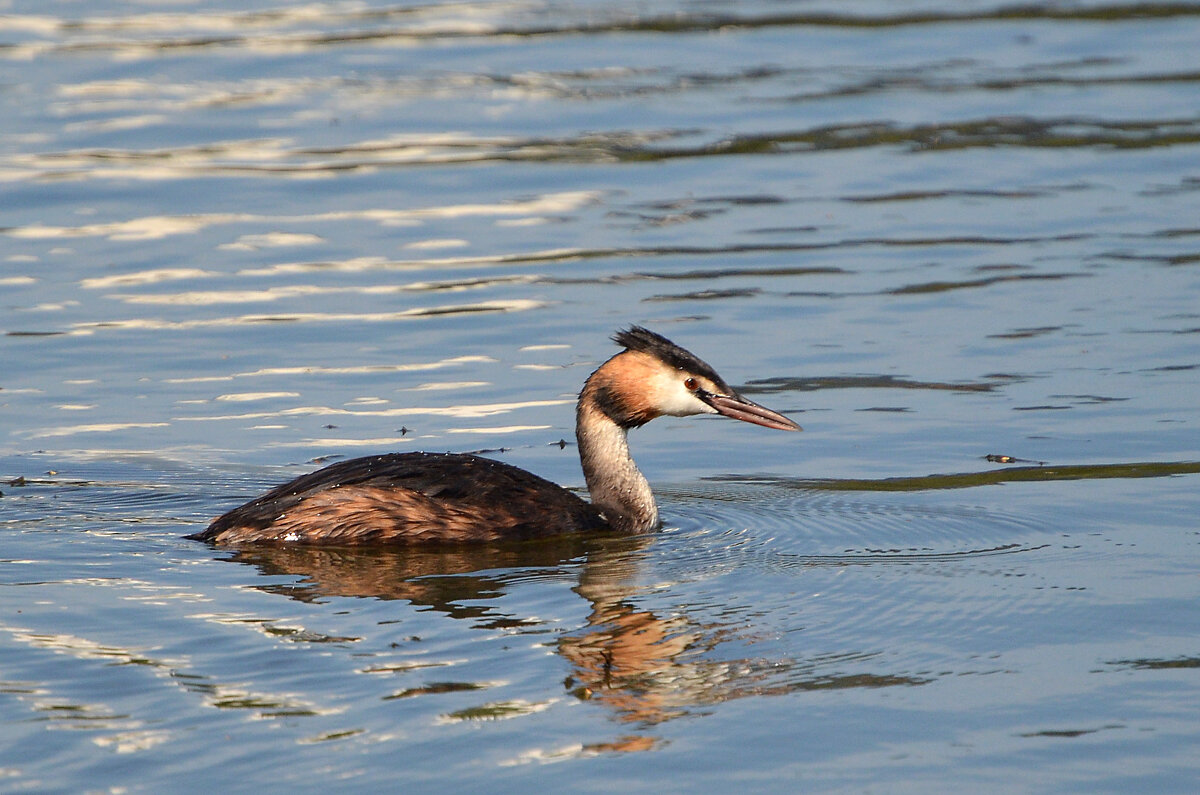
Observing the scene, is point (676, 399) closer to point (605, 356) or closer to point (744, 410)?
point (744, 410)

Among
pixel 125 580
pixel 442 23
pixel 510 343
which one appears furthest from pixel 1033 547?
pixel 442 23

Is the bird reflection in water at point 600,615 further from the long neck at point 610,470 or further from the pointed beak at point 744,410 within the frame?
the pointed beak at point 744,410

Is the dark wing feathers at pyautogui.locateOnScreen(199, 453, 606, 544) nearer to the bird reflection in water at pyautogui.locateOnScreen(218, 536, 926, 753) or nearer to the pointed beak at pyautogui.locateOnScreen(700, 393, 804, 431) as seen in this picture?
the bird reflection in water at pyautogui.locateOnScreen(218, 536, 926, 753)

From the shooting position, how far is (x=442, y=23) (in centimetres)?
2238

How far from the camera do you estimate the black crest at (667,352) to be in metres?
8.77

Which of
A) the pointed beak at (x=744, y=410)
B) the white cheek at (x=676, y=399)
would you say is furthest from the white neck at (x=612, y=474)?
the pointed beak at (x=744, y=410)

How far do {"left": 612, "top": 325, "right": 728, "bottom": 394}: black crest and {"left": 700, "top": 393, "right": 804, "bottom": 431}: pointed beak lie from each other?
73 mm

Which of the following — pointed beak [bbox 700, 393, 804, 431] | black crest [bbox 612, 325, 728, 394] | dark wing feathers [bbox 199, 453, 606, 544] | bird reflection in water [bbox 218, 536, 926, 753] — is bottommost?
bird reflection in water [bbox 218, 536, 926, 753]

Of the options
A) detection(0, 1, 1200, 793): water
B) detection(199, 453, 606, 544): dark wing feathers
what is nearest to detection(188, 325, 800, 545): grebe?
detection(199, 453, 606, 544): dark wing feathers

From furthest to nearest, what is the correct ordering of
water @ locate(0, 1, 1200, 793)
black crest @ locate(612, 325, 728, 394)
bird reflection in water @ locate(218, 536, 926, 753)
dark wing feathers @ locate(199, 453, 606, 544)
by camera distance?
black crest @ locate(612, 325, 728, 394), dark wing feathers @ locate(199, 453, 606, 544), bird reflection in water @ locate(218, 536, 926, 753), water @ locate(0, 1, 1200, 793)

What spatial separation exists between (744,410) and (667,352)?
1.51ft

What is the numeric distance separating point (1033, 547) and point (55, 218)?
943 centimetres

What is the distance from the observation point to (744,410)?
29.0 feet

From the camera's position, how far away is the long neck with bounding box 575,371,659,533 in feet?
28.0
